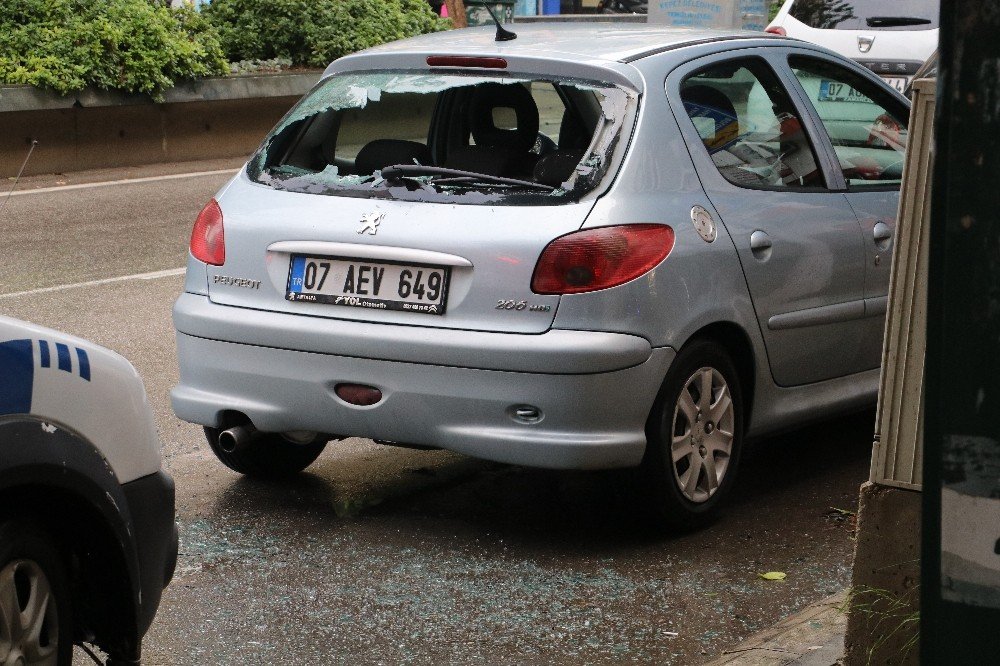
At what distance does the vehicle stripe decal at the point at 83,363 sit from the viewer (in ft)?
10.6

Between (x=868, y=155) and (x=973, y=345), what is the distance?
4130mm

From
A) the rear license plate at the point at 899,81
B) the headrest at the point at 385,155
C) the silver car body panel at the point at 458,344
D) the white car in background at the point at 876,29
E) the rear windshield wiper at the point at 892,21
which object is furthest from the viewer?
the rear windshield wiper at the point at 892,21

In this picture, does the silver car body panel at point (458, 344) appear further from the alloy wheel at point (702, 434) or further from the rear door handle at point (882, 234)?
the rear door handle at point (882, 234)

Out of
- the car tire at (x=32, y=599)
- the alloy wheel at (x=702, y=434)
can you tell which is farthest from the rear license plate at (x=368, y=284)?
the car tire at (x=32, y=599)

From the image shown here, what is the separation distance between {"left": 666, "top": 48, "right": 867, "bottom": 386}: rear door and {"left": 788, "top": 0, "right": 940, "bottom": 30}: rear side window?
8.57m

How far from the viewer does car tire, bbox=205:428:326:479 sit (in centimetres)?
559

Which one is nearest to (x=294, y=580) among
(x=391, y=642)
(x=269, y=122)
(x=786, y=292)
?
(x=391, y=642)

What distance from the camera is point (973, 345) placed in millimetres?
1989

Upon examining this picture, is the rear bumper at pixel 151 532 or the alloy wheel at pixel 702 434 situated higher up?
the rear bumper at pixel 151 532

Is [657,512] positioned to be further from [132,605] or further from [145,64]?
[145,64]

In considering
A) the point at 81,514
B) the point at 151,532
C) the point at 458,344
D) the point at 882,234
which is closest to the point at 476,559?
the point at 458,344

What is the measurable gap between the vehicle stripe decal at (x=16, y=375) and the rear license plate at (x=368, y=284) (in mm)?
1817

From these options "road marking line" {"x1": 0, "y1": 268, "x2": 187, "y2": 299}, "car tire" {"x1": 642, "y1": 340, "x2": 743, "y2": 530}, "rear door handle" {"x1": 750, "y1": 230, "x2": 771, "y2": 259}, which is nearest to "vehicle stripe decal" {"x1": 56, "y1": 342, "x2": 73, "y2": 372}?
"car tire" {"x1": 642, "y1": 340, "x2": 743, "y2": 530}

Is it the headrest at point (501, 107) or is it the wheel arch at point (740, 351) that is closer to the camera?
the wheel arch at point (740, 351)
